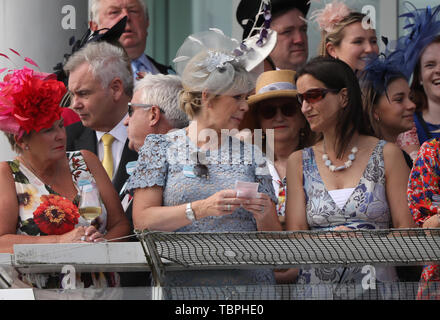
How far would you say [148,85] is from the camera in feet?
14.3

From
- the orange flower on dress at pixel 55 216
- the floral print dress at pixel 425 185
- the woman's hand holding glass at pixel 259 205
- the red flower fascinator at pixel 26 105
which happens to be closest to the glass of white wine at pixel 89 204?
the orange flower on dress at pixel 55 216

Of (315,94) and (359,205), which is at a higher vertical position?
(315,94)

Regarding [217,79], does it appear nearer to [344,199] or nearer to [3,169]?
[344,199]

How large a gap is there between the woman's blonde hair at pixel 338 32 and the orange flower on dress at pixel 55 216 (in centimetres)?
176

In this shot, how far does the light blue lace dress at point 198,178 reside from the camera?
11.8 feet

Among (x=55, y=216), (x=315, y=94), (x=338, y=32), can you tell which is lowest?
(x=55, y=216)

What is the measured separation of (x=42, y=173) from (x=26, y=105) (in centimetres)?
33

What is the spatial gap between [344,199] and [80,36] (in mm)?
2266

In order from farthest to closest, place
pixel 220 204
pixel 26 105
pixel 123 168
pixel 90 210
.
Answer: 1. pixel 123 168
2. pixel 26 105
3. pixel 90 210
4. pixel 220 204

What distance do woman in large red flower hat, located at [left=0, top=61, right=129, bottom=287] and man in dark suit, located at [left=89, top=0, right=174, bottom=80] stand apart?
102cm

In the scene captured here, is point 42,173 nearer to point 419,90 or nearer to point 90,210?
point 90,210

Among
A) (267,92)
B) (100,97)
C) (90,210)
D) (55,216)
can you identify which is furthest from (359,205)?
(100,97)

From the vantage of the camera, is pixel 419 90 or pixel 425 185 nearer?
pixel 425 185

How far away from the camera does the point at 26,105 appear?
12.7 ft
